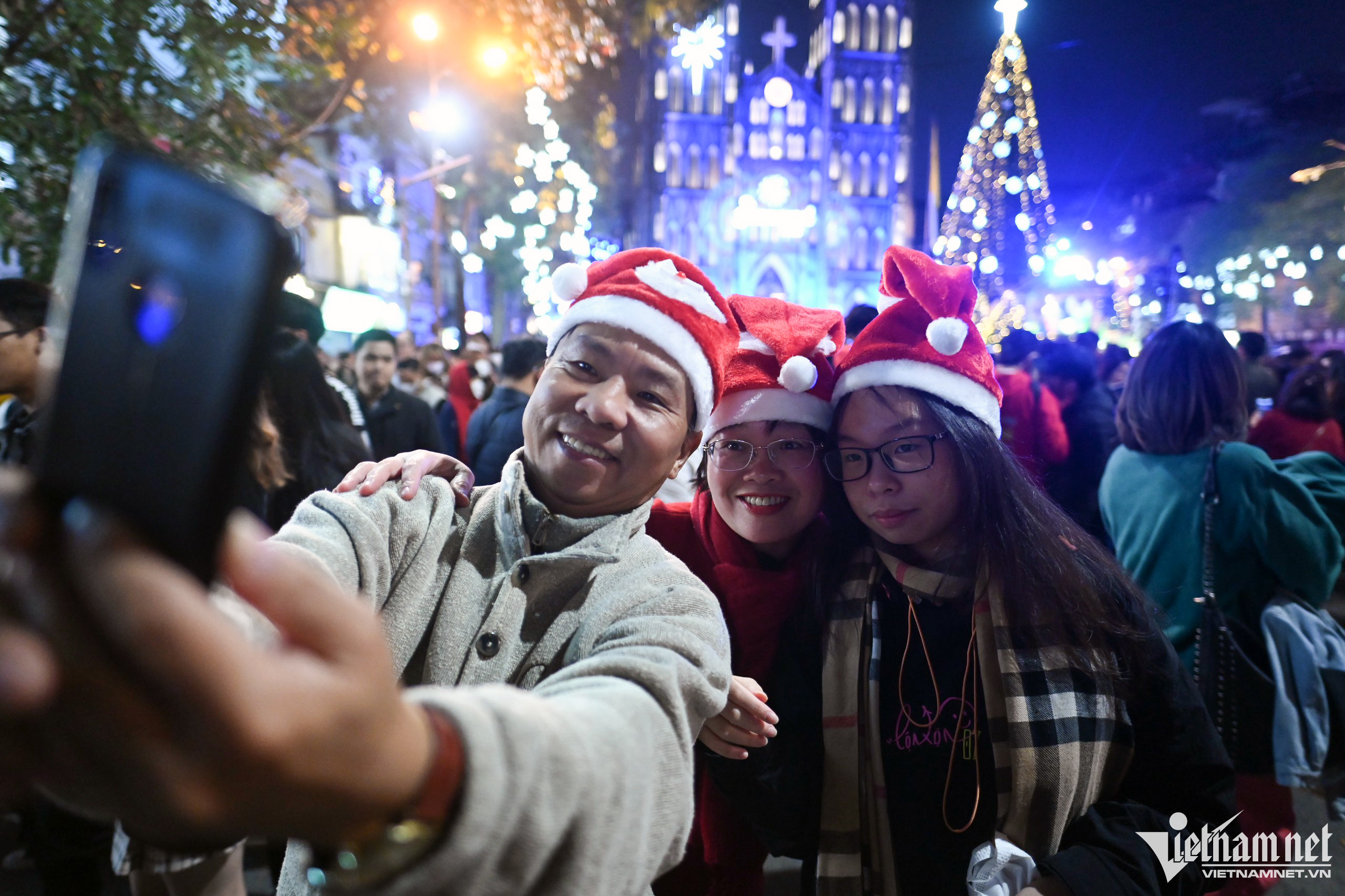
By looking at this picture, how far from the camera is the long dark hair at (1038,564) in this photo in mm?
1926

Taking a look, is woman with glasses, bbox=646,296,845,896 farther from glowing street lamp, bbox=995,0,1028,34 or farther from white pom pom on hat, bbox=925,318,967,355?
glowing street lamp, bbox=995,0,1028,34

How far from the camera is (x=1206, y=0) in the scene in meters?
8.21

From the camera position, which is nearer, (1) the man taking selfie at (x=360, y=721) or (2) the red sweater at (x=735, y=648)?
(1) the man taking selfie at (x=360, y=721)

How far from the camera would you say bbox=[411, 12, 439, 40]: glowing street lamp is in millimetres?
6559

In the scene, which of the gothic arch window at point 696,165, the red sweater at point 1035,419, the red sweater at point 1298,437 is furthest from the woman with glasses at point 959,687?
the gothic arch window at point 696,165

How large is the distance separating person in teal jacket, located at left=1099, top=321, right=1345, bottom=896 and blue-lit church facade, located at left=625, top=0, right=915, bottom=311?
50.5 metres

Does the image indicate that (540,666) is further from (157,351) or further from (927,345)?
(927,345)

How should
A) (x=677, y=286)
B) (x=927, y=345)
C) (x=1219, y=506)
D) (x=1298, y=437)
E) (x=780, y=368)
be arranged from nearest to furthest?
(x=677, y=286)
(x=927, y=345)
(x=780, y=368)
(x=1219, y=506)
(x=1298, y=437)

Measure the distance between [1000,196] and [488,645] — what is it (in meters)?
23.5

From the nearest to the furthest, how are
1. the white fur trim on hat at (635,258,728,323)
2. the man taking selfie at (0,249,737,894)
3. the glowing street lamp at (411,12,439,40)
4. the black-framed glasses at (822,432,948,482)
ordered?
the man taking selfie at (0,249,737,894), the white fur trim on hat at (635,258,728,323), the black-framed glasses at (822,432,948,482), the glowing street lamp at (411,12,439,40)

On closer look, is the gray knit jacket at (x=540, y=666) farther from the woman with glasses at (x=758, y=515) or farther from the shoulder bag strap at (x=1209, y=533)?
the shoulder bag strap at (x=1209, y=533)

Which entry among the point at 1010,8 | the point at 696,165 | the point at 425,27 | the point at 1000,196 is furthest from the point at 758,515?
the point at 696,165

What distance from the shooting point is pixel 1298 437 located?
17.6 feet

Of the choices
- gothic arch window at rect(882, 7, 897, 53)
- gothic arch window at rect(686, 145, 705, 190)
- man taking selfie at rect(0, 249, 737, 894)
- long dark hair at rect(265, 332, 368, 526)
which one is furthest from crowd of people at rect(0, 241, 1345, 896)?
gothic arch window at rect(882, 7, 897, 53)
